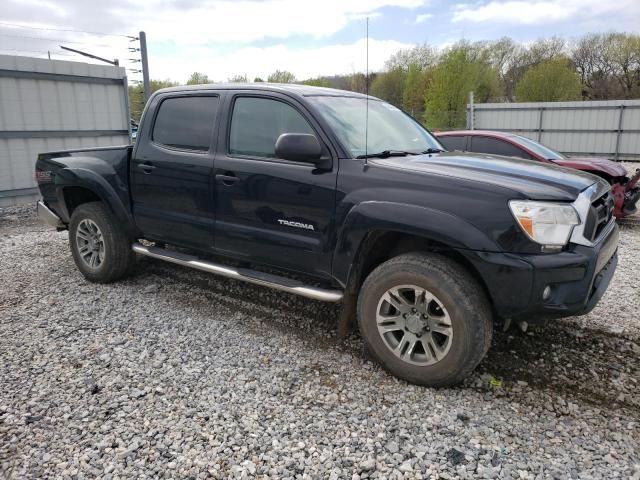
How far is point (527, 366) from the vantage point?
351 centimetres

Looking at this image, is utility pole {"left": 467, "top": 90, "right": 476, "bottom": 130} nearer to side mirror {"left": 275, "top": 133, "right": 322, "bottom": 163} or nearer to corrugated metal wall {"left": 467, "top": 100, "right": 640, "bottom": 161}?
corrugated metal wall {"left": 467, "top": 100, "right": 640, "bottom": 161}

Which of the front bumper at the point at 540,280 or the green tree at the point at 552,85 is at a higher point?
the green tree at the point at 552,85

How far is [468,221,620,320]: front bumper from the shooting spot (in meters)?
2.80

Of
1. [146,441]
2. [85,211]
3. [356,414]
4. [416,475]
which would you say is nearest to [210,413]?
[146,441]

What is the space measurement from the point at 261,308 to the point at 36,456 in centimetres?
223

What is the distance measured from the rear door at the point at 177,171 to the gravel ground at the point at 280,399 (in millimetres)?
758

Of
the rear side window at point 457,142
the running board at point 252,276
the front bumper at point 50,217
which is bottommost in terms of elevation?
the running board at point 252,276

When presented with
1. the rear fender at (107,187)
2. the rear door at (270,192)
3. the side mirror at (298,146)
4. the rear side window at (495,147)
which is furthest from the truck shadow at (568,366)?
the rear side window at (495,147)

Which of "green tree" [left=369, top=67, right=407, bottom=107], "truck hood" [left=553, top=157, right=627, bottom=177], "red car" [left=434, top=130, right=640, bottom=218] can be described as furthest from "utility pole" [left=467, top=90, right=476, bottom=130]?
"green tree" [left=369, top=67, right=407, bottom=107]

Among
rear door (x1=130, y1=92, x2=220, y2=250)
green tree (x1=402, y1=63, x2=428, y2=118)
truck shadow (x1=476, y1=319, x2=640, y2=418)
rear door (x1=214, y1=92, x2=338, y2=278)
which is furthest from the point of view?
green tree (x1=402, y1=63, x2=428, y2=118)

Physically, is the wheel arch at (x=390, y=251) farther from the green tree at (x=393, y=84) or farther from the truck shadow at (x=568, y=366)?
the green tree at (x=393, y=84)

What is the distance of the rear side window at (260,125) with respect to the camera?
148 inches

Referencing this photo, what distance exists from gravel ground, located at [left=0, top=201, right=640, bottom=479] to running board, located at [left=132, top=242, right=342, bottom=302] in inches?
18.1

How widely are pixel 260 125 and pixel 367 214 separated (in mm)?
1291
